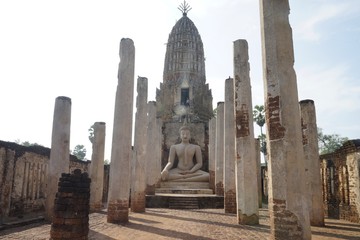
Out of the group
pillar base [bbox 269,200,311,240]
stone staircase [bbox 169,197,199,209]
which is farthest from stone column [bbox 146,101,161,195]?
pillar base [bbox 269,200,311,240]

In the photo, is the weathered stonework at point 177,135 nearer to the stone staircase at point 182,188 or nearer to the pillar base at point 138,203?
the stone staircase at point 182,188

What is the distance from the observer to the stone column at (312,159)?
9678mm

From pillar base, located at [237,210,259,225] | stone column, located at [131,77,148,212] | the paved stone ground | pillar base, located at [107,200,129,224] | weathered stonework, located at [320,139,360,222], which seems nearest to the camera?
the paved stone ground

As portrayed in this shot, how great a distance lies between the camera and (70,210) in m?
5.20

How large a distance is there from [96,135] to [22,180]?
3.47 meters

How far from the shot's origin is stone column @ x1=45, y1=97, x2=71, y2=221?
32.3 ft

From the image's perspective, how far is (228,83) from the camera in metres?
11.8

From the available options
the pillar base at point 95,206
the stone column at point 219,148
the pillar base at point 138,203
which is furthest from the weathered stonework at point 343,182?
the pillar base at point 95,206

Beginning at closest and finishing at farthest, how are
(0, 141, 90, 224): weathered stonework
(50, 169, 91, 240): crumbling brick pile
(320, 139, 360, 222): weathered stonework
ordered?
(50, 169, 91, 240): crumbling brick pile
(320, 139, 360, 222): weathered stonework
(0, 141, 90, 224): weathered stonework

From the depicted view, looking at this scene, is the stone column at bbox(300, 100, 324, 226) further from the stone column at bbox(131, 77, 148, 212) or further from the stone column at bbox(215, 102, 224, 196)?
the stone column at bbox(131, 77, 148, 212)

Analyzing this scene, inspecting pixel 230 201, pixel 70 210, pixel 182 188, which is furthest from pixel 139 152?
pixel 70 210

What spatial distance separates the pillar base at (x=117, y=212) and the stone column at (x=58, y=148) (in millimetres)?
1995

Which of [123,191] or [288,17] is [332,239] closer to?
[288,17]

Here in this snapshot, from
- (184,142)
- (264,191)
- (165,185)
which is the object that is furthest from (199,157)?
(264,191)
